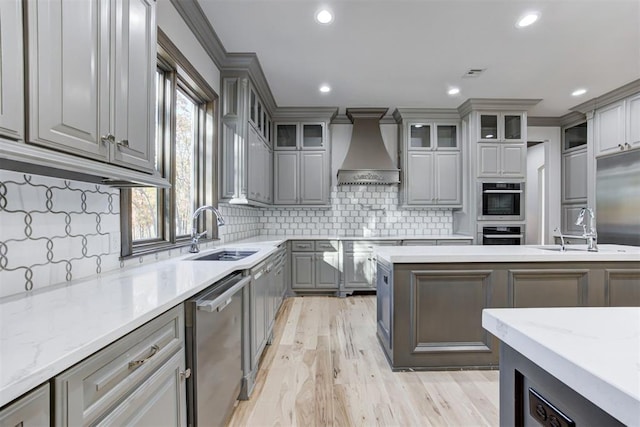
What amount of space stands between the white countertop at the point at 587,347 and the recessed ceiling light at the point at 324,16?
2587 mm

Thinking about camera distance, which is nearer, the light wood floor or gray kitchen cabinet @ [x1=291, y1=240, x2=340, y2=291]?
the light wood floor

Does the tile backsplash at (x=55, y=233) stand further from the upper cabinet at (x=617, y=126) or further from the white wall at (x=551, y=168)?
the white wall at (x=551, y=168)

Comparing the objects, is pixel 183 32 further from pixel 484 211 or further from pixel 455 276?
pixel 484 211

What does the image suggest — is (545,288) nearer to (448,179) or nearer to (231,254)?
(231,254)

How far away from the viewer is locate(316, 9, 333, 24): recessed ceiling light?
250 cm

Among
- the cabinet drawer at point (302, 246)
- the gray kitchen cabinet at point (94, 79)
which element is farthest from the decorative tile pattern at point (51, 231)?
the cabinet drawer at point (302, 246)

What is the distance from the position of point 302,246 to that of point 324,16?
305 centimetres

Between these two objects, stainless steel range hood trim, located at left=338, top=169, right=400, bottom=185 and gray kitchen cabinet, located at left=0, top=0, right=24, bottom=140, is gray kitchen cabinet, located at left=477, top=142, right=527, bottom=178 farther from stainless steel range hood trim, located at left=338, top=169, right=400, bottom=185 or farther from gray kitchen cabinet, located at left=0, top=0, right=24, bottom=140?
gray kitchen cabinet, located at left=0, top=0, right=24, bottom=140

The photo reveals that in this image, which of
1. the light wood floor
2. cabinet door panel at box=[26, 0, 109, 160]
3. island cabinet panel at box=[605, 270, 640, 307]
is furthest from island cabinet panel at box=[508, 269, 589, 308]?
cabinet door panel at box=[26, 0, 109, 160]

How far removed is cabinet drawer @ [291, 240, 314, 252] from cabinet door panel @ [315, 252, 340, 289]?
15 centimetres

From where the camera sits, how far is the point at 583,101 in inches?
176

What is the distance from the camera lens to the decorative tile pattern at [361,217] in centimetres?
522

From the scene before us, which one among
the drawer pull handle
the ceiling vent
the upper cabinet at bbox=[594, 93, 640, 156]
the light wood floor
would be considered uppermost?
the ceiling vent

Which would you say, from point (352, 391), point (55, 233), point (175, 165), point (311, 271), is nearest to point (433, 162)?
point (311, 271)
